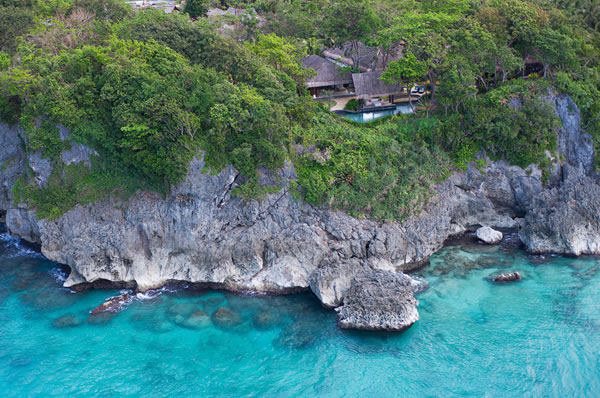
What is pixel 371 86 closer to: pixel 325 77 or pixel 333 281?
pixel 325 77

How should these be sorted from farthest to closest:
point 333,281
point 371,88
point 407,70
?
point 371,88, point 407,70, point 333,281

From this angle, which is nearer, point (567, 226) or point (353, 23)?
point (567, 226)

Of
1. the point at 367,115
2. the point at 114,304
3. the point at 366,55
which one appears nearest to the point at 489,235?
the point at 367,115

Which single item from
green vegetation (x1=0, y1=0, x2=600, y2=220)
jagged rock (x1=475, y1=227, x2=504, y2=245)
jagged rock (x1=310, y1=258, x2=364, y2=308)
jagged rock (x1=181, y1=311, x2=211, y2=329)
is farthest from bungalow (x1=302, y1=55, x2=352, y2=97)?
jagged rock (x1=181, y1=311, x2=211, y2=329)

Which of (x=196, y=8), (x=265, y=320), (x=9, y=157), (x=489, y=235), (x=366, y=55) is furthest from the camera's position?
(x=196, y=8)

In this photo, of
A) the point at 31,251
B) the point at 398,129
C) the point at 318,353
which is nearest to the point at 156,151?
the point at 31,251

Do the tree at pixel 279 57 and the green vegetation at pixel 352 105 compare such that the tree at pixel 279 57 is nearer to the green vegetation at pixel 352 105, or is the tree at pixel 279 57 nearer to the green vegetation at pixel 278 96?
the green vegetation at pixel 278 96

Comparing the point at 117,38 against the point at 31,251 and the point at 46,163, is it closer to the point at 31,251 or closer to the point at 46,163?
the point at 46,163
